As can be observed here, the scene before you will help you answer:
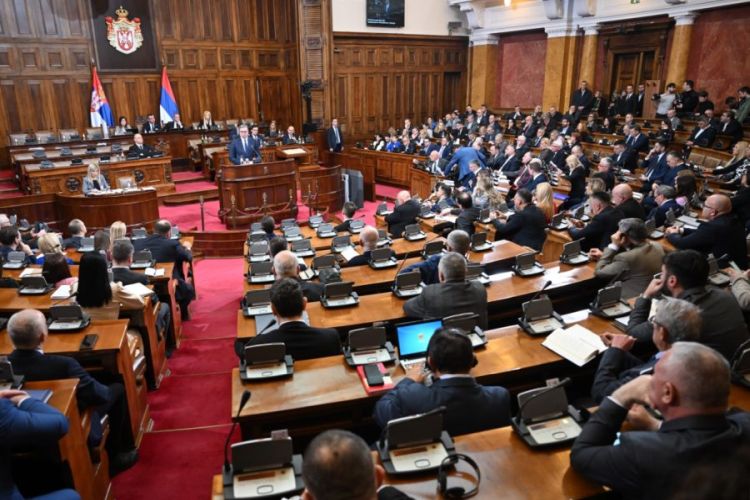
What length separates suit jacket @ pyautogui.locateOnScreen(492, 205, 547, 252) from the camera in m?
6.27

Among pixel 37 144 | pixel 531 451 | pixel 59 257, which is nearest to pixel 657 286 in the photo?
pixel 531 451

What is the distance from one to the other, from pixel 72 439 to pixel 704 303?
141 inches

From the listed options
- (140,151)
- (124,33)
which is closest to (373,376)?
(140,151)

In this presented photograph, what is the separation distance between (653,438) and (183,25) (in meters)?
15.8

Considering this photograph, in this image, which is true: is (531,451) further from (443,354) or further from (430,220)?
(430,220)

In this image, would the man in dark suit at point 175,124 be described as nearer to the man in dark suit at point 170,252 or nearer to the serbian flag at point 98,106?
the serbian flag at point 98,106

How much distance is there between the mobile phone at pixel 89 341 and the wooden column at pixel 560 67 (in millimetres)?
14990

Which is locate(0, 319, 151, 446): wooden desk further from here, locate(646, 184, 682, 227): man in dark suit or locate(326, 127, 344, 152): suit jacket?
locate(326, 127, 344, 152): suit jacket

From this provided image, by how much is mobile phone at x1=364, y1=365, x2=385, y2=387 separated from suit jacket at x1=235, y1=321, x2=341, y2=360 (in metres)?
0.40

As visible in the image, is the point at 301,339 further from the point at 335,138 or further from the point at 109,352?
the point at 335,138

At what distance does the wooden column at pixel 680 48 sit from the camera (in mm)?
12672

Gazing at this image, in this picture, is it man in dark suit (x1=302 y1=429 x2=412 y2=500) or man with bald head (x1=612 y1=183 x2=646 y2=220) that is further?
man with bald head (x1=612 y1=183 x2=646 y2=220)

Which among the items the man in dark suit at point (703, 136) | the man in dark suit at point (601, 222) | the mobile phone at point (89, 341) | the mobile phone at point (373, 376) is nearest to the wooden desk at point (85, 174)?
the mobile phone at point (89, 341)

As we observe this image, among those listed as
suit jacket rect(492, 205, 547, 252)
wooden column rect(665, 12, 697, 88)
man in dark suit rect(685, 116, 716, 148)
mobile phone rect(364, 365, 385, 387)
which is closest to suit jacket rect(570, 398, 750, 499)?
mobile phone rect(364, 365, 385, 387)
